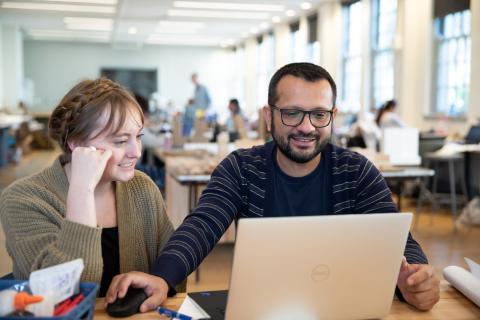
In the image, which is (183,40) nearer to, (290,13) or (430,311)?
(290,13)

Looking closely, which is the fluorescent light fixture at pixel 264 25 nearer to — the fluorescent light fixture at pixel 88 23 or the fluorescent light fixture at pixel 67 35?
the fluorescent light fixture at pixel 88 23

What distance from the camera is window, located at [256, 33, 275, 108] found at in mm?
17672

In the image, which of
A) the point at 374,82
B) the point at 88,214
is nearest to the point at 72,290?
the point at 88,214

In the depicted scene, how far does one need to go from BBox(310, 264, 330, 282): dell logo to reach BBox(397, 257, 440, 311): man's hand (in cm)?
31

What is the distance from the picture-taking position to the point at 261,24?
16.0 metres

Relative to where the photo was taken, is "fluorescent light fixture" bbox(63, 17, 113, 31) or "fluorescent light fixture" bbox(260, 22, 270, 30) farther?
"fluorescent light fixture" bbox(260, 22, 270, 30)

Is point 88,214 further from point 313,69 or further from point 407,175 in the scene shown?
point 407,175

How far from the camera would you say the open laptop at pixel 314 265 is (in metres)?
1.10

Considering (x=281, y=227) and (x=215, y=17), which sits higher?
(x=215, y=17)

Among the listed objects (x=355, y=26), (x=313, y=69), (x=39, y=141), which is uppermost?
(x=355, y=26)

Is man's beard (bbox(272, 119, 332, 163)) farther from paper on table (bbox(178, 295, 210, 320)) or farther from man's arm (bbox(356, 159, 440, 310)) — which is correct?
paper on table (bbox(178, 295, 210, 320))

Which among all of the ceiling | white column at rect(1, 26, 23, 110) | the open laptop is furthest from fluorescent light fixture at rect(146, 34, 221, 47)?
the open laptop

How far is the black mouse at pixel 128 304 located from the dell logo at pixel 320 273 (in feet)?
1.28

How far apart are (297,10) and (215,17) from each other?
6.51ft
